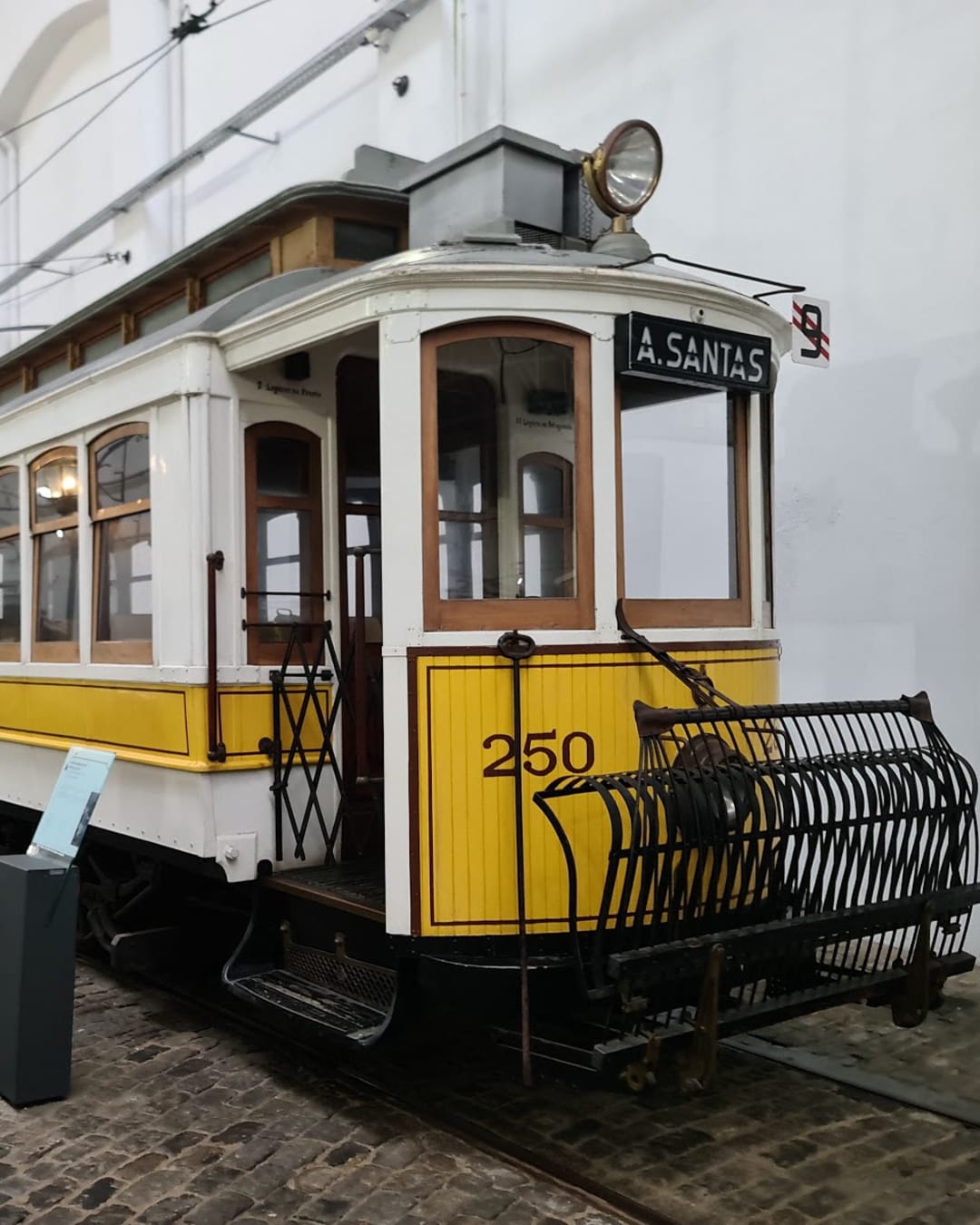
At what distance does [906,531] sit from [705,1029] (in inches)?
140

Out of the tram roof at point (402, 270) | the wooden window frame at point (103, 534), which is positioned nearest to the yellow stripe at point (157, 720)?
the wooden window frame at point (103, 534)

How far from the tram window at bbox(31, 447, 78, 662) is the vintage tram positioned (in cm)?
19

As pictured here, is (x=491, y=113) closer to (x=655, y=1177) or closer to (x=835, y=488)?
(x=835, y=488)

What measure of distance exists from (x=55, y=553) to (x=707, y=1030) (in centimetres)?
406

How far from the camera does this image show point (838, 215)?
21.2 feet

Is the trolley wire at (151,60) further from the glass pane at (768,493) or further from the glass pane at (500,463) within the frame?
the glass pane at (768,493)

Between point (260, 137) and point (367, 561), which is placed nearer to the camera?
point (367, 561)

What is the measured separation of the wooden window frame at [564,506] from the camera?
4.06 metres

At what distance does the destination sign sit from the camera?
4031 mm

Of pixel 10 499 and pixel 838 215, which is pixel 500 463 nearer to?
pixel 838 215

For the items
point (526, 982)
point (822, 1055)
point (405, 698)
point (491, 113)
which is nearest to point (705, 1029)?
point (526, 982)

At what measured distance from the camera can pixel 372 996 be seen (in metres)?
4.34

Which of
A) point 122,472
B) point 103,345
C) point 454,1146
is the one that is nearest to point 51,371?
point 103,345

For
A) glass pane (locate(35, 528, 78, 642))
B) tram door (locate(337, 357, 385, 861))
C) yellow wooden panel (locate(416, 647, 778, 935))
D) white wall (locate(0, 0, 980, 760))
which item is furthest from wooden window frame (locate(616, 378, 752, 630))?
glass pane (locate(35, 528, 78, 642))
